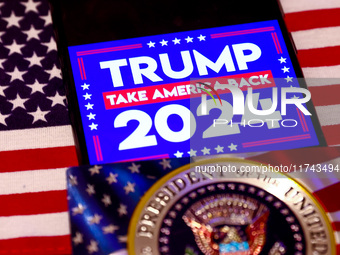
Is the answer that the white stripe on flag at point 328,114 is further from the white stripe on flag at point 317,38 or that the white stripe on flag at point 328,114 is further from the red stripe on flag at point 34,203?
the red stripe on flag at point 34,203

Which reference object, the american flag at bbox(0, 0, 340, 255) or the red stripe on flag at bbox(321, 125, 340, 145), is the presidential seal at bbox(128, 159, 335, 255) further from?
the red stripe on flag at bbox(321, 125, 340, 145)

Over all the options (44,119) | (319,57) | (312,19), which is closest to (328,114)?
(319,57)

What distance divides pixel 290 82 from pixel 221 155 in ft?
1.09

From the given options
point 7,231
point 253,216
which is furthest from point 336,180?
point 7,231

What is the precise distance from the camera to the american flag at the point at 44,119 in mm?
1288

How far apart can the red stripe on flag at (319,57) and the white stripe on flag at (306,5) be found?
17 centimetres

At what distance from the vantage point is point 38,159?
1.39m

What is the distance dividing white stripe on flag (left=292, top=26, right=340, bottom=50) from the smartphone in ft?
0.28

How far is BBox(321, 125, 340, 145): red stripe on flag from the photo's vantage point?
1366 millimetres

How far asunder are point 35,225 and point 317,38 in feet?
3.54

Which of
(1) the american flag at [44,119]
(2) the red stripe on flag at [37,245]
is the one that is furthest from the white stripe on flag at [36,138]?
(2) the red stripe on flag at [37,245]

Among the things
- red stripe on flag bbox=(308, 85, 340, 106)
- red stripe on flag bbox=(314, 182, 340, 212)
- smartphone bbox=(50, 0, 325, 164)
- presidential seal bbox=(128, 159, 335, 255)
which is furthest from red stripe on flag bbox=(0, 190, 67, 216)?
red stripe on flag bbox=(308, 85, 340, 106)

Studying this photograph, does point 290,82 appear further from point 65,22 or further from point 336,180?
point 65,22

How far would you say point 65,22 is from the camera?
1511mm
